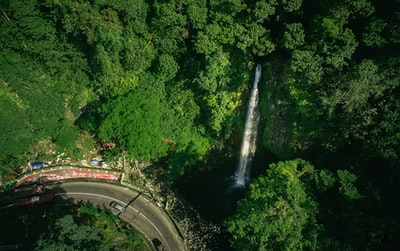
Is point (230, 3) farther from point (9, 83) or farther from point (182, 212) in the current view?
point (9, 83)

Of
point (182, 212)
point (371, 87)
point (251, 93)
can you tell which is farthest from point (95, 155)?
point (371, 87)

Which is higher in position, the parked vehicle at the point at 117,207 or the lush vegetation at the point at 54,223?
the parked vehicle at the point at 117,207

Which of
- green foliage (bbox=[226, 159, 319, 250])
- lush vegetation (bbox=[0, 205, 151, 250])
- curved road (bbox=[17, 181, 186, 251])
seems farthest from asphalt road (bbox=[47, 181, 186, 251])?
green foliage (bbox=[226, 159, 319, 250])

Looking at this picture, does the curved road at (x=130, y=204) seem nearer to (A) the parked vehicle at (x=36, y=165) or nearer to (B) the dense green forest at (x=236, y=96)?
(A) the parked vehicle at (x=36, y=165)

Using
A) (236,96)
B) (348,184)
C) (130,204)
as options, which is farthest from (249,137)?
(130,204)

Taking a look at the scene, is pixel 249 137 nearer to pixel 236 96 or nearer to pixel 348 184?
pixel 236 96

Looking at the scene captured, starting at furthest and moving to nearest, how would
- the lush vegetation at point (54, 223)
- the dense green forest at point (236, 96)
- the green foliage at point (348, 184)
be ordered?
the lush vegetation at point (54, 223) < the green foliage at point (348, 184) < the dense green forest at point (236, 96)

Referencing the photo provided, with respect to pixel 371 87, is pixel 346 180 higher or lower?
lower

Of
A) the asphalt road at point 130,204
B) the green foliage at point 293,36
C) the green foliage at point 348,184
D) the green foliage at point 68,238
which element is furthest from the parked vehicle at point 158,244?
the green foliage at point 293,36
